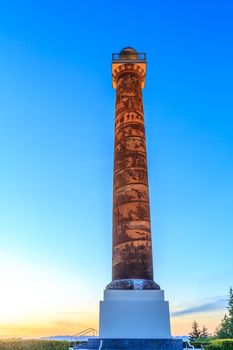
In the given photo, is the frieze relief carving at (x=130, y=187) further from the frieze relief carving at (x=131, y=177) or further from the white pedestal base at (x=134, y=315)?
the white pedestal base at (x=134, y=315)

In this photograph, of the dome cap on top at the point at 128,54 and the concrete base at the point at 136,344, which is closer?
the concrete base at the point at 136,344

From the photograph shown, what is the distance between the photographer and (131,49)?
47.3ft

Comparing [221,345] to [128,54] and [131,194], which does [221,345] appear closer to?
[131,194]

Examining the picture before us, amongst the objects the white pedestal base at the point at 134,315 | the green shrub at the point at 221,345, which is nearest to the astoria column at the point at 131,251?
the white pedestal base at the point at 134,315

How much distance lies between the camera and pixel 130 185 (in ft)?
37.5

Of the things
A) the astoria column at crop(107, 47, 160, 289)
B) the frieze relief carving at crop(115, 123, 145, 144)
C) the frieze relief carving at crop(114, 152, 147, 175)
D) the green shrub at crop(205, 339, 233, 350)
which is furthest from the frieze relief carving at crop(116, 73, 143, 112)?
the green shrub at crop(205, 339, 233, 350)

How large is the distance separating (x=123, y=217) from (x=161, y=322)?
3.25m

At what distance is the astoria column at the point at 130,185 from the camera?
10438 mm

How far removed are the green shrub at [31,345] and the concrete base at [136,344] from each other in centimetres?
322

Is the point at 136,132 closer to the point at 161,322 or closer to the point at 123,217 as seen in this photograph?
the point at 123,217

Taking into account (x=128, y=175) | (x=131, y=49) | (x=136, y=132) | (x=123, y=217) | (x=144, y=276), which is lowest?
(x=144, y=276)

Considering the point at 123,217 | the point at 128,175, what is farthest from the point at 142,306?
the point at 128,175

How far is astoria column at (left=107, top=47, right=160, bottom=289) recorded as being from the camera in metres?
10.4

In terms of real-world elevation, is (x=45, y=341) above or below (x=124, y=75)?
below
